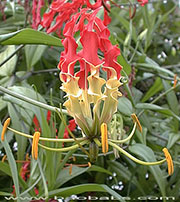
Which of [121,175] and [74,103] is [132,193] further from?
[74,103]

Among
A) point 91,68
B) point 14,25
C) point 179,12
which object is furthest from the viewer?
point 179,12

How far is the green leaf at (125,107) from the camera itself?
1024 millimetres

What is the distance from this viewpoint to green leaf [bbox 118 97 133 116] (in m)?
1.02

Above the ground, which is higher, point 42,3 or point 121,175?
point 42,3

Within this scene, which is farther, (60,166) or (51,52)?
(51,52)

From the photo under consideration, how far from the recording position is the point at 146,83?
179cm

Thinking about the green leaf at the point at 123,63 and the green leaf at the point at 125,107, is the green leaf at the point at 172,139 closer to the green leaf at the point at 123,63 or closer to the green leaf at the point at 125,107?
the green leaf at the point at 125,107

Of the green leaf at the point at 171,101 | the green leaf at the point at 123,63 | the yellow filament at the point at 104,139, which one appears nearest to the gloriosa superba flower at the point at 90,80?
the yellow filament at the point at 104,139

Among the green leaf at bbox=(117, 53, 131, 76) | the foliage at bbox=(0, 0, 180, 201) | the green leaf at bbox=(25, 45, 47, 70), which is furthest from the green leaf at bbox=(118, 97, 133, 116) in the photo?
the green leaf at bbox=(25, 45, 47, 70)

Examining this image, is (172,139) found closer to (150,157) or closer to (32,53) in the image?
(150,157)

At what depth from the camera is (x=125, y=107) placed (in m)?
1.04

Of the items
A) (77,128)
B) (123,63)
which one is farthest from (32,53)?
(123,63)

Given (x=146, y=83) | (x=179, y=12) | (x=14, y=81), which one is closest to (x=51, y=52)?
(x=14, y=81)

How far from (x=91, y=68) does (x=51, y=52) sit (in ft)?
2.26
